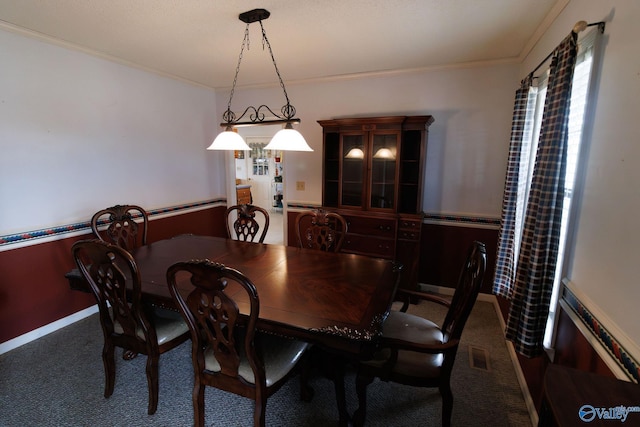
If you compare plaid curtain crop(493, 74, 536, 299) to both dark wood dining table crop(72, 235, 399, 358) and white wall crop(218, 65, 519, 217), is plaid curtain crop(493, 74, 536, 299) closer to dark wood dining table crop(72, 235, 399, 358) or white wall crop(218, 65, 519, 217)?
white wall crop(218, 65, 519, 217)

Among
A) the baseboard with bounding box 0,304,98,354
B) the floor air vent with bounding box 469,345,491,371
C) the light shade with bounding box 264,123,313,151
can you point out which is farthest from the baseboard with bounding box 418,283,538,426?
the baseboard with bounding box 0,304,98,354

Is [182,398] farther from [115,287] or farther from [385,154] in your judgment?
[385,154]

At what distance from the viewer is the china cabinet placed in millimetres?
3025

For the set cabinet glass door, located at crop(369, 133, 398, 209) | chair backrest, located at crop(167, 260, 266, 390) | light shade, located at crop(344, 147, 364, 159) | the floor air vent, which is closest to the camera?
chair backrest, located at crop(167, 260, 266, 390)

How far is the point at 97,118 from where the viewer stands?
2.82 metres

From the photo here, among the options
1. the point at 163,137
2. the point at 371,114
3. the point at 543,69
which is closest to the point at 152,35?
the point at 163,137

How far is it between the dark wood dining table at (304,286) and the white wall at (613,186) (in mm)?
852

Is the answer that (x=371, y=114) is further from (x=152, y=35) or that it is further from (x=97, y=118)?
(x=97, y=118)

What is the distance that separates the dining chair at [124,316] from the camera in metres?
Result: 1.57

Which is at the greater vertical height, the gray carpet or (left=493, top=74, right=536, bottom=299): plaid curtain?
(left=493, top=74, right=536, bottom=299): plaid curtain

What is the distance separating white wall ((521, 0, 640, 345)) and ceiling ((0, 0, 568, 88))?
736mm

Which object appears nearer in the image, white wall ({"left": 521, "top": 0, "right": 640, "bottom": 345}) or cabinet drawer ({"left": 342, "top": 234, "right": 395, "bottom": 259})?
white wall ({"left": 521, "top": 0, "right": 640, "bottom": 345})

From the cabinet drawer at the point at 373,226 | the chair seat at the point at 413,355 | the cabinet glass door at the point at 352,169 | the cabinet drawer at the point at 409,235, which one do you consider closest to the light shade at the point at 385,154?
the cabinet glass door at the point at 352,169

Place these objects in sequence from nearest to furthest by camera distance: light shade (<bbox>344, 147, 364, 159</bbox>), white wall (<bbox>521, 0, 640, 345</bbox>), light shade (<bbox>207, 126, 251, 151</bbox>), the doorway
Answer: white wall (<bbox>521, 0, 640, 345</bbox>)
light shade (<bbox>207, 126, 251, 151</bbox>)
light shade (<bbox>344, 147, 364, 159</bbox>)
the doorway
